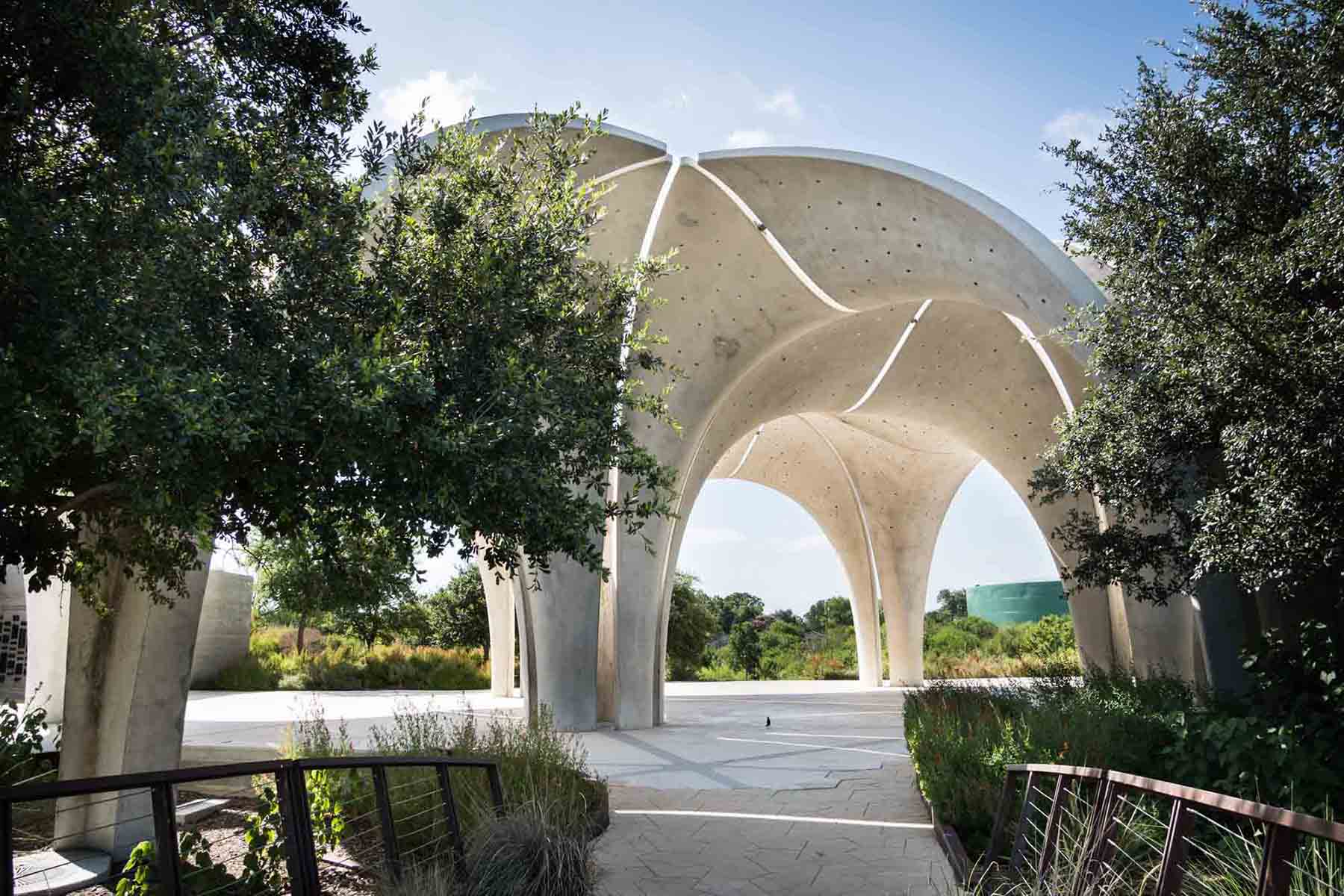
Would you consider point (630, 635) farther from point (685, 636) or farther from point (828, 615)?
point (828, 615)

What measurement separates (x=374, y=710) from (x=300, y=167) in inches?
568

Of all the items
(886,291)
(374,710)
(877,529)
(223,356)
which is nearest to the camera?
(223,356)

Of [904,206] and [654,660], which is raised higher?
[904,206]

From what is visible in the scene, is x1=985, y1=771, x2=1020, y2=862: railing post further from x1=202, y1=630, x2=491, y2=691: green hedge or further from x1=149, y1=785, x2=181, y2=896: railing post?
x1=202, y1=630, x2=491, y2=691: green hedge

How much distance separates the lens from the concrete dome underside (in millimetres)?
A: 12344

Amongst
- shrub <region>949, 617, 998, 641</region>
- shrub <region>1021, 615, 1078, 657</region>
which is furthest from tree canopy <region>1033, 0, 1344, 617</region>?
shrub <region>949, 617, 998, 641</region>

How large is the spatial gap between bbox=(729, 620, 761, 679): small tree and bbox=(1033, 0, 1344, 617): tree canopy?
87.6ft

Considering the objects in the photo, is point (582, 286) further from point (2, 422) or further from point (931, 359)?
point (931, 359)

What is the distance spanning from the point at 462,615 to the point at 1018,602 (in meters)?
28.6

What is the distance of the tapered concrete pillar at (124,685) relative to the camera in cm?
639

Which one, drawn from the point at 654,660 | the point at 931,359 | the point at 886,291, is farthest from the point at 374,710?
the point at 931,359

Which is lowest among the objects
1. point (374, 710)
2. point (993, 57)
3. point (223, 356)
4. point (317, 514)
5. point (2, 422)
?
point (374, 710)

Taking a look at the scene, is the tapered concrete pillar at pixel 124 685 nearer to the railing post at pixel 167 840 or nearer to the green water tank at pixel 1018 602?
the railing post at pixel 167 840

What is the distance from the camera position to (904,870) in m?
5.58
